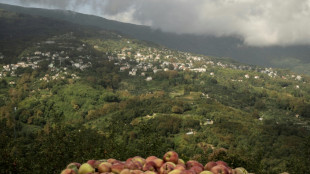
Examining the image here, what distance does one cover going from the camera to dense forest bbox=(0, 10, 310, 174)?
923 centimetres

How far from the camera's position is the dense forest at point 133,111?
9.23 metres

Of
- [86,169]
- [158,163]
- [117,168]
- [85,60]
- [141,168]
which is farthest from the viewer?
[85,60]

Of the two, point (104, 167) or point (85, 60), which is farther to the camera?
point (85, 60)

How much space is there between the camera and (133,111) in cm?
6200

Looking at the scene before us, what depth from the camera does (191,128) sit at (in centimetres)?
Answer: 5475

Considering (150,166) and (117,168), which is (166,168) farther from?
(117,168)

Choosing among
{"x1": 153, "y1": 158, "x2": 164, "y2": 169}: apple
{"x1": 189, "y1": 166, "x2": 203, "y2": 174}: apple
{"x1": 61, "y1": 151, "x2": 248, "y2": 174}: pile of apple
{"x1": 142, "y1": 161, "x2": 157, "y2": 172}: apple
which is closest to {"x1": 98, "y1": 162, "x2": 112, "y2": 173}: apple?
{"x1": 61, "y1": 151, "x2": 248, "y2": 174}: pile of apple

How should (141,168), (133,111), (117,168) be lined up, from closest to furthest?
(117,168) → (141,168) → (133,111)

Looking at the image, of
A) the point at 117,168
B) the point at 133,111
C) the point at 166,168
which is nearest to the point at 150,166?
the point at 166,168

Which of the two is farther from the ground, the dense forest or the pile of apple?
the pile of apple

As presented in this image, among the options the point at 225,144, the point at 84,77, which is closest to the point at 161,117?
the point at 225,144

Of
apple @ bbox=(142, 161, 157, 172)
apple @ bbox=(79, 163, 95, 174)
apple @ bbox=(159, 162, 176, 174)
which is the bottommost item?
apple @ bbox=(79, 163, 95, 174)

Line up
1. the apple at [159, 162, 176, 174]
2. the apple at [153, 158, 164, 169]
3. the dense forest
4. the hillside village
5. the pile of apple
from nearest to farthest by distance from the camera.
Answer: the pile of apple
the apple at [159, 162, 176, 174]
the apple at [153, 158, 164, 169]
the dense forest
the hillside village

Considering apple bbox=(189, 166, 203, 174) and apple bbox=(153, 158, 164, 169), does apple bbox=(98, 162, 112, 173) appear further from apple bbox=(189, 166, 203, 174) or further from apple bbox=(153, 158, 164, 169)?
apple bbox=(189, 166, 203, 174)
